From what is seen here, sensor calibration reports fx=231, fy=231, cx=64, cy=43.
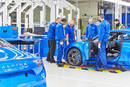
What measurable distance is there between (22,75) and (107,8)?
80.0 ft

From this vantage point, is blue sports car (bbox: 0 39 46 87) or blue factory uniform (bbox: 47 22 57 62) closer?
blue sports car (bbox: 0 39 46 87)

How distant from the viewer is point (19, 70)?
289 centimetres

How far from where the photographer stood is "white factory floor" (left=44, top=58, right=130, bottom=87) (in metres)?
5.25

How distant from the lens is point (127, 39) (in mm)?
6727

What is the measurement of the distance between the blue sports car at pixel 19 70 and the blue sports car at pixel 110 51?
3.93 metres

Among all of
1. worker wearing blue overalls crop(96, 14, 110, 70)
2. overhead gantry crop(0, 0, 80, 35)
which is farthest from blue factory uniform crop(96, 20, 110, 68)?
overhead gantry crop(0, 0, 80, 35)

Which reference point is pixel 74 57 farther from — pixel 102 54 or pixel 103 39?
pixel 103 39

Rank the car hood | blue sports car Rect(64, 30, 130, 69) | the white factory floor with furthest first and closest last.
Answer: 1. blue sports car Rect(64, 30, 130, 69)
2. the white factory floor
3. the car hood

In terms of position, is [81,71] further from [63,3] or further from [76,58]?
[63,3]

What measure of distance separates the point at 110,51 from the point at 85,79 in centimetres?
187

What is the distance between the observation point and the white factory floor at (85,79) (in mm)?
5254

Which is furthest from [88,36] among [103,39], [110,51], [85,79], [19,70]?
[19,70]

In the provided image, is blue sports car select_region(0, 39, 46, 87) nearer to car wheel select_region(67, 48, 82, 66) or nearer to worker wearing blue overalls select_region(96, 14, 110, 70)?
worker wearing blue overalls select_region(96, 14, 110, 70)

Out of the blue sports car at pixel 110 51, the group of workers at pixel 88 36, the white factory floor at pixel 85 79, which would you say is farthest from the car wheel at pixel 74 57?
the white factory floor at pixel 85 79
